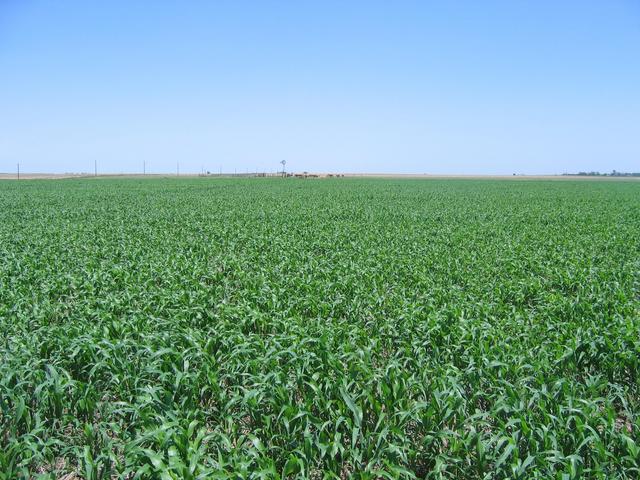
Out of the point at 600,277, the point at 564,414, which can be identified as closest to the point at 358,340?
the point at 564,414

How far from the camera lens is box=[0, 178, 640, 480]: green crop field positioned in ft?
10.9

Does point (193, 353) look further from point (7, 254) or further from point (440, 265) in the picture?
point (7, 254)

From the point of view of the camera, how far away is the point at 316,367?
4.58 m

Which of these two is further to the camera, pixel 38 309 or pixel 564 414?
pixel 38 309

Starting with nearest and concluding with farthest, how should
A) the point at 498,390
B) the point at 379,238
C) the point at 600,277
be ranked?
the point at 498,390, the point at 600,277, the point at 379,238

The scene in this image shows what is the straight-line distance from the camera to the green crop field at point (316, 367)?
3316mm

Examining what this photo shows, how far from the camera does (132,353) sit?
4824mm

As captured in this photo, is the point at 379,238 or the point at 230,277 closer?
the point at 230,277

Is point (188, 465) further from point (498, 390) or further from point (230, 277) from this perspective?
point (230, 277)

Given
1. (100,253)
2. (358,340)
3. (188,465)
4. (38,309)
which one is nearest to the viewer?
(188,465)

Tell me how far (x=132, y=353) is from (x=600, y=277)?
9092mm

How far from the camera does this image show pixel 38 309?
6.46m

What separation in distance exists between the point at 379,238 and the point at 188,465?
1135 cm

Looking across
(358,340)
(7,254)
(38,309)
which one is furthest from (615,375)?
(7,254)
